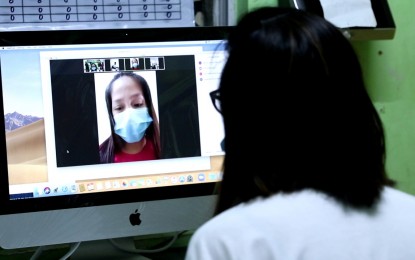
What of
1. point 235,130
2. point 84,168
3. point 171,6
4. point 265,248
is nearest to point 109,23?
point 171,6

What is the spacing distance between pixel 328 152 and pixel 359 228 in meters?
0.09

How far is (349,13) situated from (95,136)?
55 cm

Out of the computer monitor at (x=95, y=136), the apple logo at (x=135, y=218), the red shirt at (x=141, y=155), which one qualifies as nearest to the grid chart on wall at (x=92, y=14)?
the computer monitor at (x=95, y=136)

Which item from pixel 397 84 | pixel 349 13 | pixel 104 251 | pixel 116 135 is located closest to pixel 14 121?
pixel 116 135

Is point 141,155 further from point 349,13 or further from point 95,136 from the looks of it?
point 349,13

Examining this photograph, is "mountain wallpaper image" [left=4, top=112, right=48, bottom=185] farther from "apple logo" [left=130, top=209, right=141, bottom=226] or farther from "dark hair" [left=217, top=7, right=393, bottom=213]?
"dark hair" [left=217, top=7, right=393, bottom=213]

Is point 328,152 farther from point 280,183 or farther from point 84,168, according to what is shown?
point 84,168

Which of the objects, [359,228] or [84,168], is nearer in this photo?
[359,228]

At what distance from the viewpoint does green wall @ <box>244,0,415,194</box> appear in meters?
1.19

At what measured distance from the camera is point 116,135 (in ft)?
2.99

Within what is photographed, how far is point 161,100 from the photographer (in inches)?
36.9

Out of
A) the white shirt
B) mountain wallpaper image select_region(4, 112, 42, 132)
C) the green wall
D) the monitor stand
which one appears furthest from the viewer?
the green wall

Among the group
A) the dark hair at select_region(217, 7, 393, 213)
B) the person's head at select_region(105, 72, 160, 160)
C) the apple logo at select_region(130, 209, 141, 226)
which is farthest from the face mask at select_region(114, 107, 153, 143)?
the dark hair at select_region(217, 7, 393, 213)

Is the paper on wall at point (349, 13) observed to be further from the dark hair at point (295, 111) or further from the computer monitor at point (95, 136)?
the dark hair at point (295, 111)
